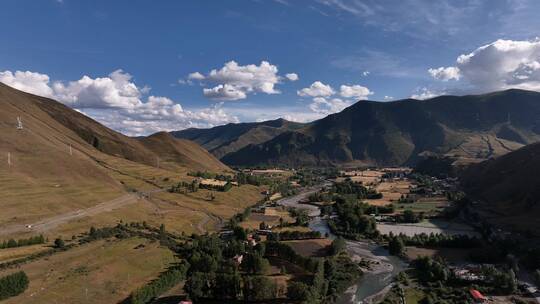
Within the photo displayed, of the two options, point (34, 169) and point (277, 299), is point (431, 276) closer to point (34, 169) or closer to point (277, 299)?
point (277, 299)

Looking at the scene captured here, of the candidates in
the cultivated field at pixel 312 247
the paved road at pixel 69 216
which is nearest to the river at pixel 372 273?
the cultivated field at pixel 312 247

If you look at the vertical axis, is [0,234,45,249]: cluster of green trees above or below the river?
above

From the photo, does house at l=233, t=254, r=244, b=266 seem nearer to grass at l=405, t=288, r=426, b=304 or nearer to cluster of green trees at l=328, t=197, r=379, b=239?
grass at l=405, t=288, r=426, b=304

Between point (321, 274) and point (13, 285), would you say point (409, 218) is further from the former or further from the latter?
point (13, 285)

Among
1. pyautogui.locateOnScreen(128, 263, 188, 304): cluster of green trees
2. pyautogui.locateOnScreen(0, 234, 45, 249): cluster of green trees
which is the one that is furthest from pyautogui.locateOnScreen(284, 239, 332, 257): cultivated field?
pyautogui.locateOnScreen(0, 234, 45, 249): cluster of green trees

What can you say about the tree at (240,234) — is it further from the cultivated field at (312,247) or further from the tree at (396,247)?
the tree at (396,247)

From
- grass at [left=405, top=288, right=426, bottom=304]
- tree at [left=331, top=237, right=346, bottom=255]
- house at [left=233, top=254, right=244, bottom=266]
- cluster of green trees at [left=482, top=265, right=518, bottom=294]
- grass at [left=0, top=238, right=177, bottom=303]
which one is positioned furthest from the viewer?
tree at [left=331, top=237, right=346, bottom=255]
